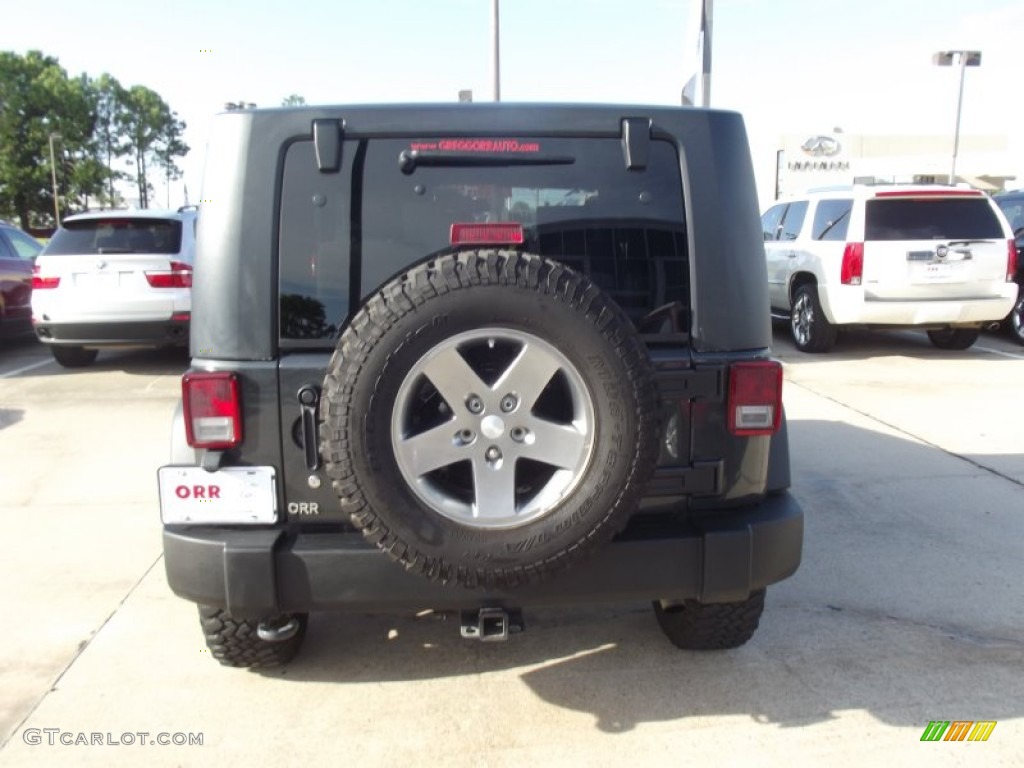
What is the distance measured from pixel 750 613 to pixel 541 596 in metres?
0.98

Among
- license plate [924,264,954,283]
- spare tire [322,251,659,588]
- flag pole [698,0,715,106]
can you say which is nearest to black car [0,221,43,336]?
flag pole [698,0,715,106]

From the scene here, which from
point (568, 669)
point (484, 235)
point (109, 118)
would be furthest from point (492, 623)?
point (109, 118)

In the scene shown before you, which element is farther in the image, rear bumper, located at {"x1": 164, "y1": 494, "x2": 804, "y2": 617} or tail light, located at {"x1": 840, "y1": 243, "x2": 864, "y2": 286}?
tail light, located at {"x1": 840, "y1": 243, "x2": 864, "y2": 286}

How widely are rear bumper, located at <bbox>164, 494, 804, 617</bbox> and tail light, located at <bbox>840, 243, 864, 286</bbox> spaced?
7504 mm

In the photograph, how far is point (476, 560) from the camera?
7.89 ft

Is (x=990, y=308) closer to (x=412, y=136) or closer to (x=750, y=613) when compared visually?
(x=750, y=613)

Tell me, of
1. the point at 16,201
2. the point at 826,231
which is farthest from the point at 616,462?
the point at 16,201

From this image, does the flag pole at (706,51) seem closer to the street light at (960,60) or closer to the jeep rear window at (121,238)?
the jeep rear window at (121,238)

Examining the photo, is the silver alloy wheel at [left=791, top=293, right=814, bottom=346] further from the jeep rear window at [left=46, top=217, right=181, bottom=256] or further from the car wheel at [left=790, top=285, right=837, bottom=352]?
the jeep rear window at [left=46, top=217, right=181, bottom=256]

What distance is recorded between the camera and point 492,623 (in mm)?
2705

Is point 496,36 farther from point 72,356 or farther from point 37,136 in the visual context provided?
point 37,136

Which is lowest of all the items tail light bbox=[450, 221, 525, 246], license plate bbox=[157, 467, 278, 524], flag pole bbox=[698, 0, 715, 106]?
license plate bbox=[157, 467, 278, 524]

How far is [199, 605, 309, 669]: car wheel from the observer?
2938 mm

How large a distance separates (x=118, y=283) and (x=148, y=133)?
253 feet
